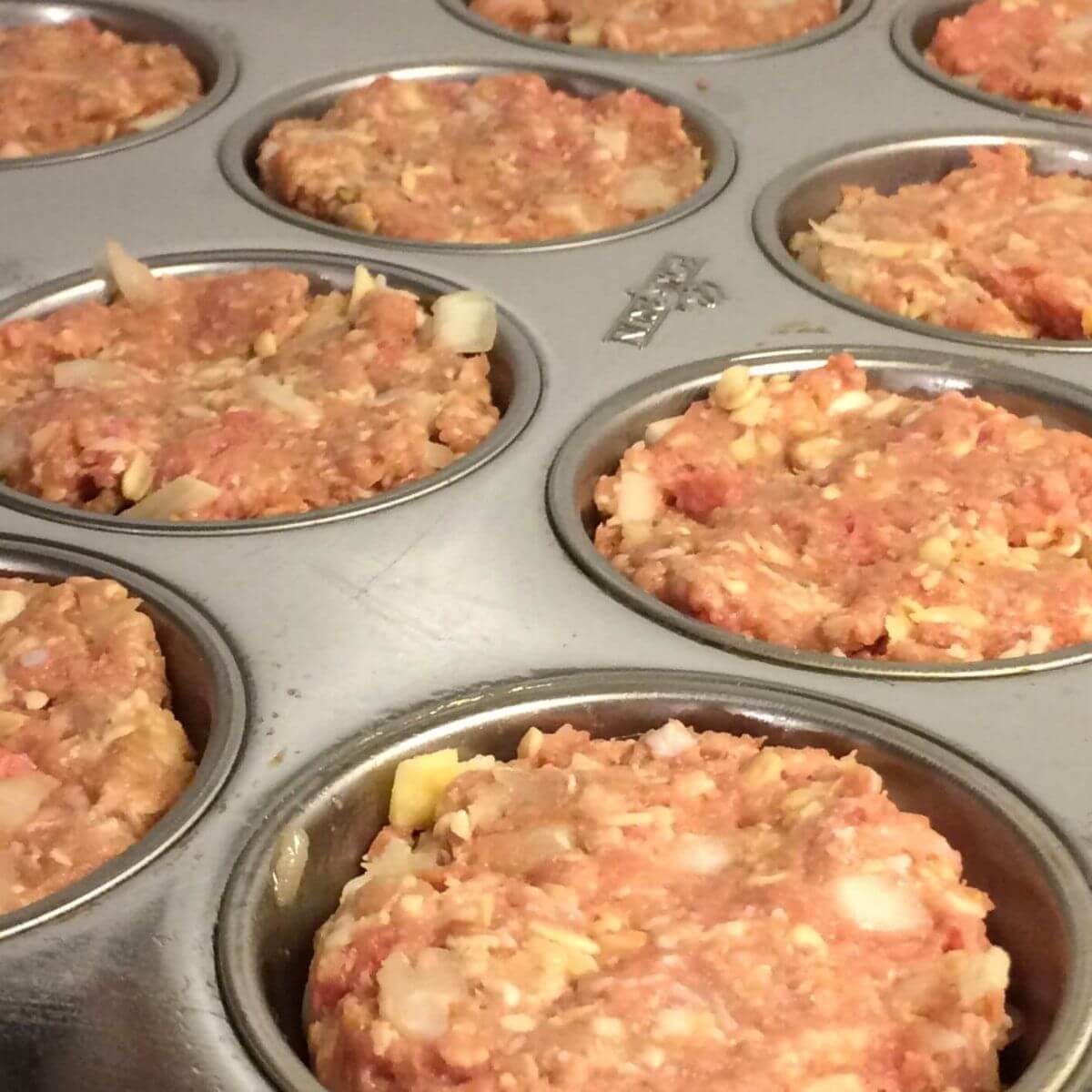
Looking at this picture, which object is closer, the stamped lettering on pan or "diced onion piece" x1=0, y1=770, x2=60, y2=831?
"diced onion piece" x1=0, y1=770, x2=60, y2=831

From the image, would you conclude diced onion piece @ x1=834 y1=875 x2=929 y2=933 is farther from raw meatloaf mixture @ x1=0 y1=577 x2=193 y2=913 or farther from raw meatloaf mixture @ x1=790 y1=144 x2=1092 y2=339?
raw meatloaf mixture @ x1=790 y1=144 x2=1092 y2=339

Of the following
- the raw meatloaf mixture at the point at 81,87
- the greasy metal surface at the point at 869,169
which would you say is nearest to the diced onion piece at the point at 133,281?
the raw meatloaf mixture at the point at 81,87

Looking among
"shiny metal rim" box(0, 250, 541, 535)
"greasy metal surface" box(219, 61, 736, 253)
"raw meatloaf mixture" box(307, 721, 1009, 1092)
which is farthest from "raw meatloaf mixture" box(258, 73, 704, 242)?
"raw meatloaf mixture" box(307, 721, 1009, 1092)

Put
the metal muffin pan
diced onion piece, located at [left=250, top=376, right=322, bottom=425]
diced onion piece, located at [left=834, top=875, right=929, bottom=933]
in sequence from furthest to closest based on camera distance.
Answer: the metal muffin pan → diced onion piece, located at [left=250, top=376, right=322, bottom=425] → diced onion piece, located at [left=834, top=875, right=929, bottom=933]

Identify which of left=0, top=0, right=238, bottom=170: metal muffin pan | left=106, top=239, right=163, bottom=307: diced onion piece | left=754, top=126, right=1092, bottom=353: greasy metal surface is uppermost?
left=754, top=126, right=1092, bottom=353: greasy metal surface

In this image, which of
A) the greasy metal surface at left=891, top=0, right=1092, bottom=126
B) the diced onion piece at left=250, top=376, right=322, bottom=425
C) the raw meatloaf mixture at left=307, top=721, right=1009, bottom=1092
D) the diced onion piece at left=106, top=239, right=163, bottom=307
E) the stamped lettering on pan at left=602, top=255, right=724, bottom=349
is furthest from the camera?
the greasy metal surface at left=891, top=0, right=1092, bottom=126

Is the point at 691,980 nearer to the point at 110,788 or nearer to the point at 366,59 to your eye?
the point at 110,788

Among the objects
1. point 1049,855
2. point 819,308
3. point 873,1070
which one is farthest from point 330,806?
point 819,308

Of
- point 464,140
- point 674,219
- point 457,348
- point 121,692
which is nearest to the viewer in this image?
point 121,692
